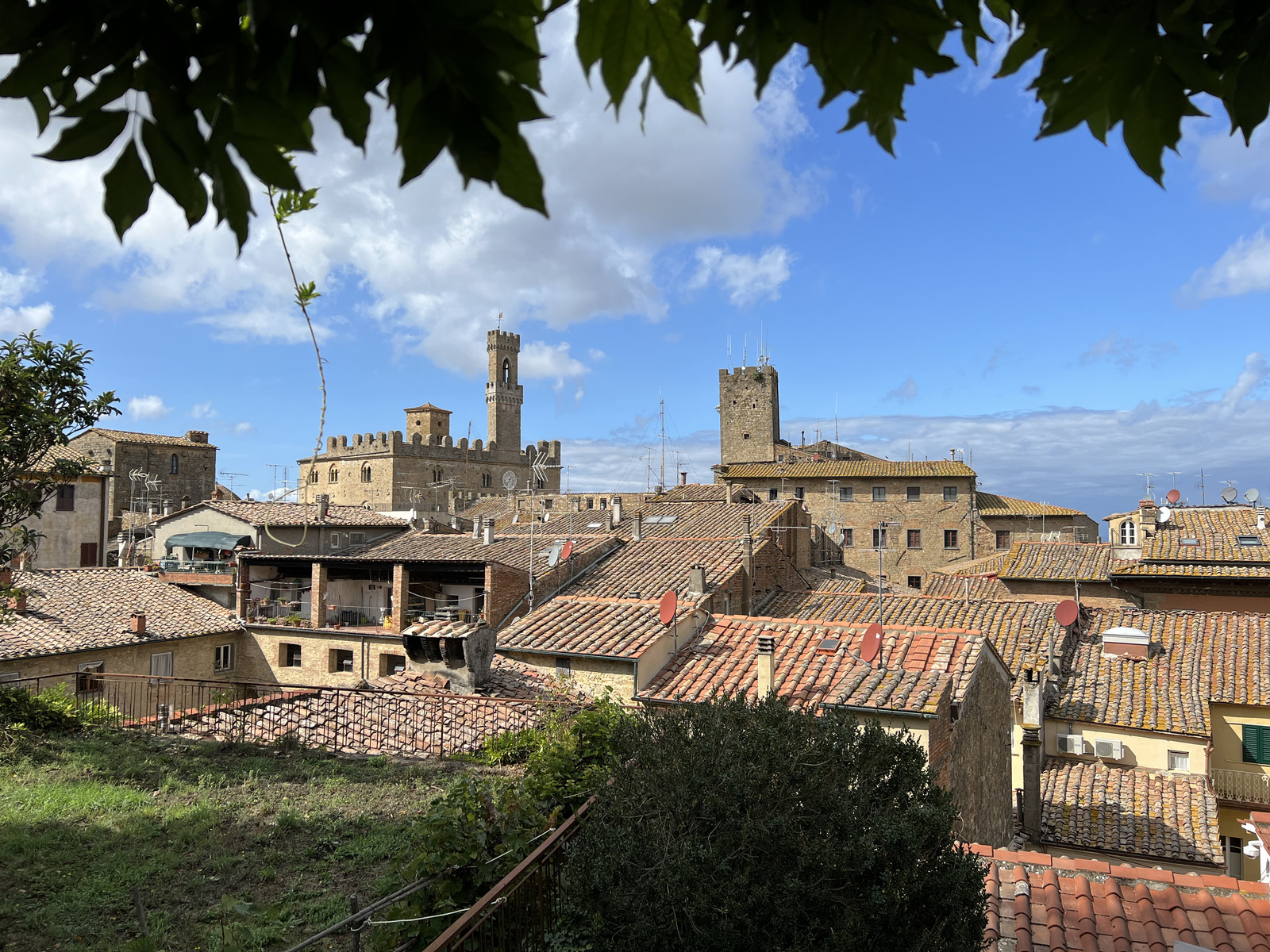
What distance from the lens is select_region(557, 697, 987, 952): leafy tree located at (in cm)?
441

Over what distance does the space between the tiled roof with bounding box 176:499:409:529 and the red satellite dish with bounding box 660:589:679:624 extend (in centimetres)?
1683

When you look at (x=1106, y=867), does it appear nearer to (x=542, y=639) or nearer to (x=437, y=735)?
(x=437, y=735)

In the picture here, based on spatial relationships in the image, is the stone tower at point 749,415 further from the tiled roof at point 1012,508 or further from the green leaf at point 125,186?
the green leaf at point 125,186

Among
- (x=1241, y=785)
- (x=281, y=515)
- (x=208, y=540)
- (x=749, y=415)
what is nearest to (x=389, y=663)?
(x=281, y=515)

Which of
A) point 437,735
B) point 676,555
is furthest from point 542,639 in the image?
point 676,555

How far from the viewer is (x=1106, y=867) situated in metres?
8.08

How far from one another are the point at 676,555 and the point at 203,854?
52.0 ft

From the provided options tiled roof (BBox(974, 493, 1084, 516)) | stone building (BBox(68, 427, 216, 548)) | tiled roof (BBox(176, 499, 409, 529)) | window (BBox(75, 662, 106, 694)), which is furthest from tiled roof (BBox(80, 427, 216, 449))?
tiled roof (BBox(974, 493, 1084, 516))

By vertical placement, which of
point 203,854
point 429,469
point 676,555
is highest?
point 429,469

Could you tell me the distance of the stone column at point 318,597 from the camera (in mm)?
22688

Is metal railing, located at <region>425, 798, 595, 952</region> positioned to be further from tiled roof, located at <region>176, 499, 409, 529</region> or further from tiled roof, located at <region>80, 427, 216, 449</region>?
tiled roof, located at <region>80, 427, 216, 449</region>

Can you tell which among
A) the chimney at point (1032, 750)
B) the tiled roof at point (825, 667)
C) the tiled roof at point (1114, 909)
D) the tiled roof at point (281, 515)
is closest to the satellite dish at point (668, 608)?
the tiled roof at point (825, 667)

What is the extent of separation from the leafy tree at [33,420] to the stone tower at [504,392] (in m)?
68.7

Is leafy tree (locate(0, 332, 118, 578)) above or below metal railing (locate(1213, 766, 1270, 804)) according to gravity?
above
